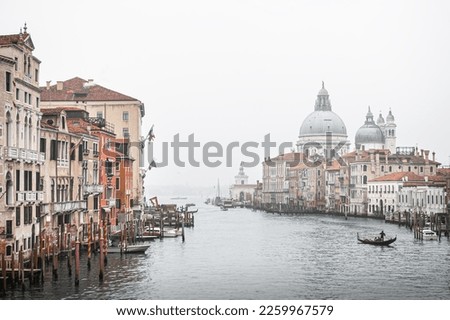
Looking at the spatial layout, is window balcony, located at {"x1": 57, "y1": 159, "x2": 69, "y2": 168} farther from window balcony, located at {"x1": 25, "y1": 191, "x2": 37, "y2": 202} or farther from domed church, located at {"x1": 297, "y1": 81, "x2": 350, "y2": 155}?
domed church, located at {"x1": 297, "y1": 81, "x2": 350, "y2": 155}

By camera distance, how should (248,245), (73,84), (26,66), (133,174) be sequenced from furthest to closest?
(133,174) → (248,245) → (73,84) → (26,66)

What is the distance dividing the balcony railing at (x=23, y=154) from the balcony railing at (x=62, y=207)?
92 cm

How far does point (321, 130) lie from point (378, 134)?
7557mm

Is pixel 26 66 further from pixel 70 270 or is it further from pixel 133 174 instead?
pixel 133 174

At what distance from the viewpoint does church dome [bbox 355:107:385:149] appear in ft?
198

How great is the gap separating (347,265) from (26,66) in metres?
6.78

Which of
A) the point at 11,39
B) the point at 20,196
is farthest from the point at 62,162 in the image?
the point at 11,39

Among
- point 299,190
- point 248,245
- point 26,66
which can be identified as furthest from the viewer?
point 299,190

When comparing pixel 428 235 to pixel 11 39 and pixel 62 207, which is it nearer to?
pixel 62 207

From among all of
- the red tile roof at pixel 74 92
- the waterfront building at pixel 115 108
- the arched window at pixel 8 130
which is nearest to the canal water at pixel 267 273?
the arched window at pixel 8 130

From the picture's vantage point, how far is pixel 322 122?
222 feet

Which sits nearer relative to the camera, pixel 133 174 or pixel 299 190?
pixel 133 174

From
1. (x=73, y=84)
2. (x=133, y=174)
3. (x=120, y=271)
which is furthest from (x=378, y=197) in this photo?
(x=120, y=271)

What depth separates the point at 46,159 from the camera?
607 inches
